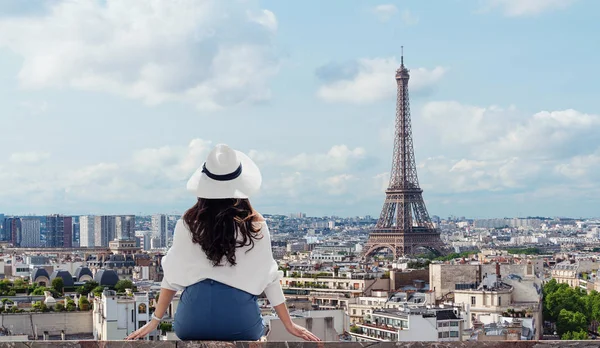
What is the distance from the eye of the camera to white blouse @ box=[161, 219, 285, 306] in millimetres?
5418

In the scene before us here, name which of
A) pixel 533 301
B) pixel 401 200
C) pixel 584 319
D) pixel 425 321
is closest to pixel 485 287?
pixel 533 301

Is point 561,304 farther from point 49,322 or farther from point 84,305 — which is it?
point 49,322

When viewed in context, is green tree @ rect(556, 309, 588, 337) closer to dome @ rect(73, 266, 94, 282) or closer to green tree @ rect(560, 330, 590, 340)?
green tree @ rect(560, 330, 590, 340)

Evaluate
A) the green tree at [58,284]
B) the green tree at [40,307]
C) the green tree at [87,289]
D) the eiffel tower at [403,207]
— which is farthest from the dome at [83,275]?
the eiffel tower at [403,207]

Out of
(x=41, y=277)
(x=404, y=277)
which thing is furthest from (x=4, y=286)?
(x=404, y=277)

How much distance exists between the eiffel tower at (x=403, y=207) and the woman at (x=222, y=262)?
9876cm

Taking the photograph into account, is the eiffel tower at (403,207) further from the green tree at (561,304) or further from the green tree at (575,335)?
the green tree at (575,335)

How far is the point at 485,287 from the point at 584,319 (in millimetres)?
6381

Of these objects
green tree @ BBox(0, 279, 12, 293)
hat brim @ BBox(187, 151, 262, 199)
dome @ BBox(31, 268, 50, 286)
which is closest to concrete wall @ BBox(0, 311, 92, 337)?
green tree @ BBox(0, 279, 12, 293)

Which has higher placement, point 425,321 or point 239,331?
point 239,331

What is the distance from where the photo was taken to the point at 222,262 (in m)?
5.43

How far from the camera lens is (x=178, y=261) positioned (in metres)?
5.47

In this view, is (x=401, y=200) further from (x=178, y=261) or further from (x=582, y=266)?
(x=178, y=261)

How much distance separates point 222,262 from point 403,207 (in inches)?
3972
